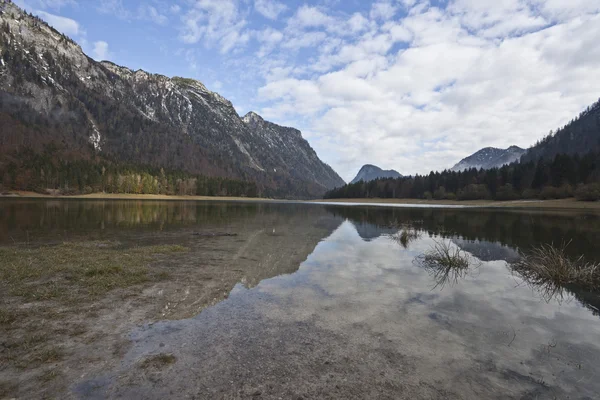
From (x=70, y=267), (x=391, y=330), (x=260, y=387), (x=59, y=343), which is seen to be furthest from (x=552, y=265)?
(x=70, y=267)

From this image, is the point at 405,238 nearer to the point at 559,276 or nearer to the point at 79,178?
the point at 559,276

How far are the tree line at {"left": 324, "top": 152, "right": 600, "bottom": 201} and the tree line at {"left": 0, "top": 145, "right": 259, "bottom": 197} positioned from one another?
379ft

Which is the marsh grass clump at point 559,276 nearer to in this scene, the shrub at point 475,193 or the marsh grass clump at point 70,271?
the marsh grass clump at point 70,271

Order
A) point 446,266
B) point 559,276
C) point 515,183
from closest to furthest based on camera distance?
point 559,276, point 446,266, point 515,183

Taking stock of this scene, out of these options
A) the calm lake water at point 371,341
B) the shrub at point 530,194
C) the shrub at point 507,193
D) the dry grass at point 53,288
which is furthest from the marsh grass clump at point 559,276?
the shrub at point 507,193

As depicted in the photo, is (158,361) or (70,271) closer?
(158,361)

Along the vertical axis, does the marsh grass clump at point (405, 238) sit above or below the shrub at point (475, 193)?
below

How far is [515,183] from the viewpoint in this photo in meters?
118

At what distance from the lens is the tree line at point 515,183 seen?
94562mm

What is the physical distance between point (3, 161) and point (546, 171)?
218 meters

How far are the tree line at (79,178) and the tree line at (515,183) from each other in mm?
115665

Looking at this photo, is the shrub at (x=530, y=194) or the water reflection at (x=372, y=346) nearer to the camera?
the water reflection at (x=372, y=346)

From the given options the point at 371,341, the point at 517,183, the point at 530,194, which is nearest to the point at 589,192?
the point at 530,194

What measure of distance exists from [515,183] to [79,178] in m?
183
